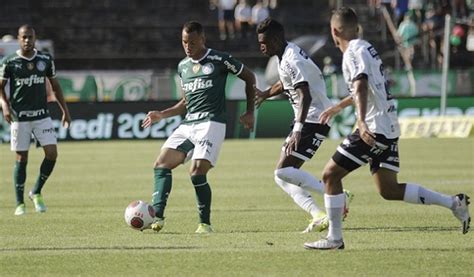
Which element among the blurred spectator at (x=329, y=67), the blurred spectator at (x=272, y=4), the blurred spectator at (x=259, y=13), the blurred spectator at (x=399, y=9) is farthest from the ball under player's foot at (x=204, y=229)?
the blurred spectator at (x=272, y=4)

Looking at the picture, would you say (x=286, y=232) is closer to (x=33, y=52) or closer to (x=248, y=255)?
(x=248, y=255)

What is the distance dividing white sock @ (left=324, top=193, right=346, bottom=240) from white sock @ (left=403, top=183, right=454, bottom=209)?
81 cm

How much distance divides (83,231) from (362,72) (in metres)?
4.13

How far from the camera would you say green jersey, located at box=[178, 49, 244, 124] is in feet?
42.5

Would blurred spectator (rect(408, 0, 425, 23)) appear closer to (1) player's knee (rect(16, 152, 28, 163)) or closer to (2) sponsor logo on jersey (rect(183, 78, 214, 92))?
(1) player's knee (rect(16, 152, 28, 163))

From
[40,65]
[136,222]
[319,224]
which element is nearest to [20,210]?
[40,65]

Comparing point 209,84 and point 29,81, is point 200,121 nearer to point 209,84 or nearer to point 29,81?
point 209,84

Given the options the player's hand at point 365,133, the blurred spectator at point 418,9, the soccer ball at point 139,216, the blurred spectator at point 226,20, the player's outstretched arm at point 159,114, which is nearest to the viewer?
the player's hand at point 365,133

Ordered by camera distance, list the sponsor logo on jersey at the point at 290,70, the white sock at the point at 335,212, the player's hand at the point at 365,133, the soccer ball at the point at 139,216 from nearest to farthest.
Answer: the player's hand at the point at 365,133 → the white sock at the point at 335,212 → the sponsor logo on jersey at the point at 290,70 → the soccer ball at the point at 139,216

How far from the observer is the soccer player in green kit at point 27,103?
51.0ft

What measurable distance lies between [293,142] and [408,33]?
29.0m

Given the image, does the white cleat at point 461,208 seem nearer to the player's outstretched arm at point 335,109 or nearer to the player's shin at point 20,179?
the player's outstretched arm at point 335,109

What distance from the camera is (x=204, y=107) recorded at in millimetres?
12961

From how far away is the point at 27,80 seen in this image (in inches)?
614
